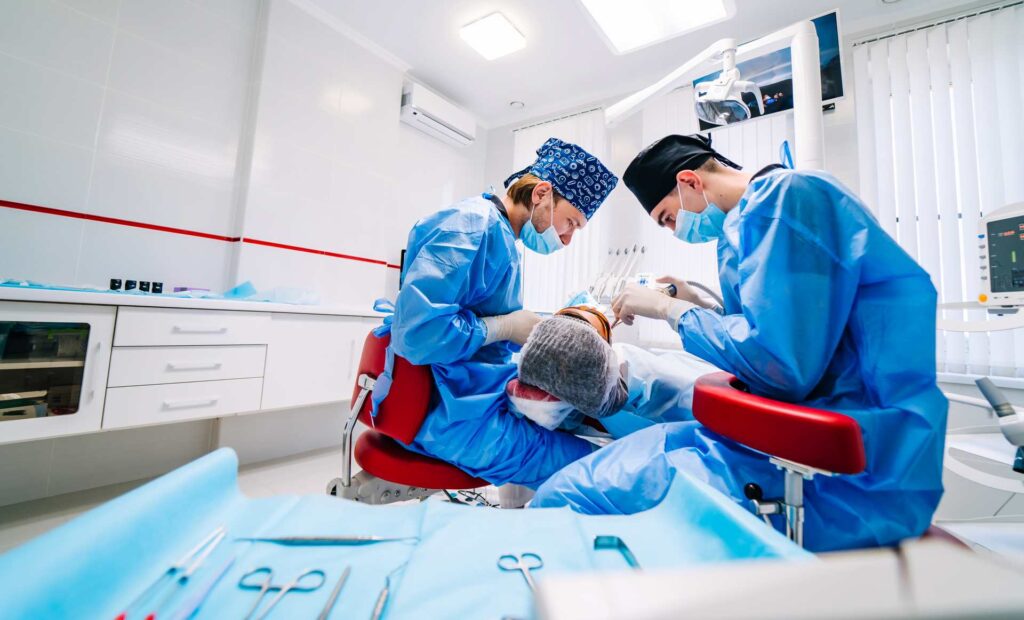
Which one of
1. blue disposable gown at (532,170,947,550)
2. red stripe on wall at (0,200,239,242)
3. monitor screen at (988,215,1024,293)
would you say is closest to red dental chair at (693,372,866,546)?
blue disposable gown at (532,170,947,550)

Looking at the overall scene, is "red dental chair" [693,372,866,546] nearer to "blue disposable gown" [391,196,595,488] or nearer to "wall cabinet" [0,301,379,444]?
"blue disposable gown" [391,196,595,488]

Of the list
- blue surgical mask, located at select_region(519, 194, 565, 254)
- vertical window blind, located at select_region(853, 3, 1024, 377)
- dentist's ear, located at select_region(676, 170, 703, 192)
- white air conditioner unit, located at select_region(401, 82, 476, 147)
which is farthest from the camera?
white air conditioner unit, located at select_region(401, 82, 476, 147)

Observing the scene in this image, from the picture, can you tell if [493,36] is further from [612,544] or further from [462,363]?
[612,544]

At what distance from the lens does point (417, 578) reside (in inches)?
21.0

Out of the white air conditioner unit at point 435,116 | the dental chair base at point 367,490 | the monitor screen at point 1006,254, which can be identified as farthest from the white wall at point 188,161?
the monitor screen at point 1006,254

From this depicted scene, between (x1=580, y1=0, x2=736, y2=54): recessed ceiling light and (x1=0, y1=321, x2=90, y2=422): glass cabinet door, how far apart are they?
3075 mm

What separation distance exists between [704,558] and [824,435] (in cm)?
26

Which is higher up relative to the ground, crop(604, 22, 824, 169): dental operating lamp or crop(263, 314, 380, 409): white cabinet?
crop(604, 22, 824, 169): dental operating lamp

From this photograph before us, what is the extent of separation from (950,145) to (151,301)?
159 inches

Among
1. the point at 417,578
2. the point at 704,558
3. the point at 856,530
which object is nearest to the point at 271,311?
the point at 417,578

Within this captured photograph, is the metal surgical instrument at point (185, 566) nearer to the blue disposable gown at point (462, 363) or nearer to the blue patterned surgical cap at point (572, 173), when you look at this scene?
the blue disposable gown at point (462, 363)

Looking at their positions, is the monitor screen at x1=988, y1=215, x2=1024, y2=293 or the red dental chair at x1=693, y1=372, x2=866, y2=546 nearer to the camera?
the red dental chair at x1=693, y1=372, x2=866, y2=546

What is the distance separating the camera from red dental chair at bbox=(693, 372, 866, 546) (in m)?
0.60

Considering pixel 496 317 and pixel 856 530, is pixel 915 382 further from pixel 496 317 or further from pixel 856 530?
pixel 496 317
